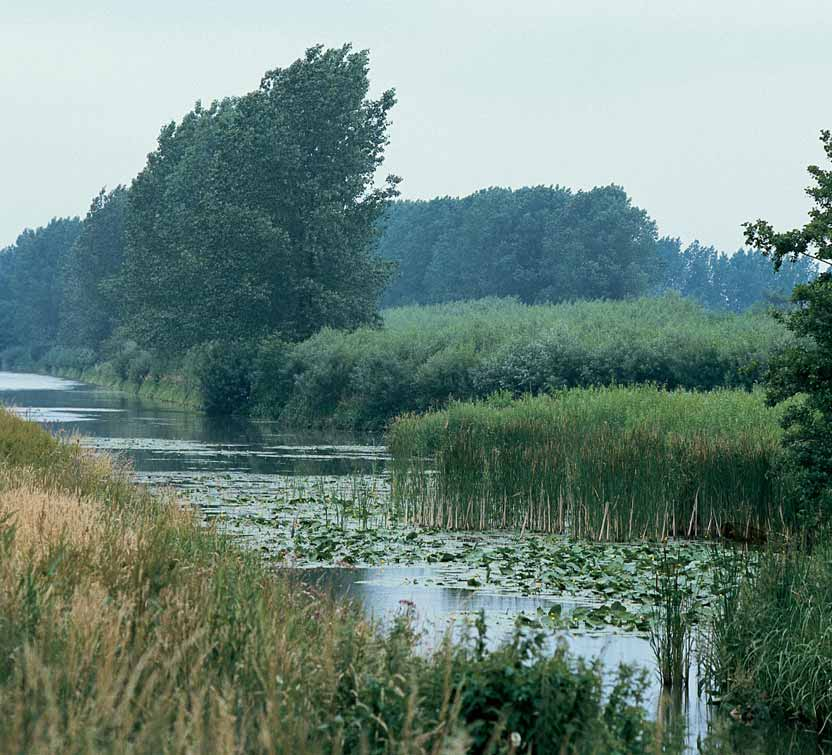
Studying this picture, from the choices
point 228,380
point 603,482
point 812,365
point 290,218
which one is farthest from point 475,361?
point 812,365

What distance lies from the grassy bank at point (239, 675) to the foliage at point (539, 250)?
305 feet

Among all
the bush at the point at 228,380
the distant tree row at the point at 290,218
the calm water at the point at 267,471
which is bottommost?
the calm water at the point at 267,471

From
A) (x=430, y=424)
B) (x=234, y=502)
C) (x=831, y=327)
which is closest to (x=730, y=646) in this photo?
(x=831, y=327)

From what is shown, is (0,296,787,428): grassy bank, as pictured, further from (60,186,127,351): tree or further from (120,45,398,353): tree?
(60,186,127,351): tree

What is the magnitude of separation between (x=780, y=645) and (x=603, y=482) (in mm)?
8039

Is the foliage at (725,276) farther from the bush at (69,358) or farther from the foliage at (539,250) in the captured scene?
the bush at (69,358)

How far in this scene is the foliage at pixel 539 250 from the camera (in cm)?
10538

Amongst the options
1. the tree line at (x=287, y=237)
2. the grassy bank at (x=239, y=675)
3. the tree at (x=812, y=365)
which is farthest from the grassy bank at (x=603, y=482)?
the tree line at (x=287, y=237)

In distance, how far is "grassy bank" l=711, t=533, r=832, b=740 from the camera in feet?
34.7

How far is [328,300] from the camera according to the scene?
57094 millimetres

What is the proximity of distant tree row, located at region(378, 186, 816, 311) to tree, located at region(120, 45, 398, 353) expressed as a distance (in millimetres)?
35441

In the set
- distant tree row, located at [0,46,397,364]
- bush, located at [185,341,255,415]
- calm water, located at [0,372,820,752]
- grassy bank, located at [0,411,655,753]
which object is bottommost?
calm water, located at [0,372,820,752]

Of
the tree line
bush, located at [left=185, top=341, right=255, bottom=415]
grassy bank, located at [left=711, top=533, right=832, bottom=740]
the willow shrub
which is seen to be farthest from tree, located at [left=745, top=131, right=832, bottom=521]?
bush, located at [left=185, top=341, right=255, bottom=415]

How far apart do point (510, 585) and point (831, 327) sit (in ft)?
16.5
